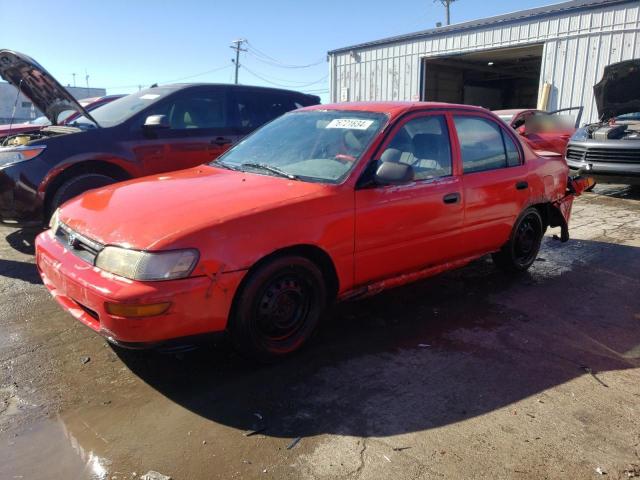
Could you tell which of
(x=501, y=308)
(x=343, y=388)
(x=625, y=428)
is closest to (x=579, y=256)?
(x=501, y=308)

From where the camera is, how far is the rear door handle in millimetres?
3855

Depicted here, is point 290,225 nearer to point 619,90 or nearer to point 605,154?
point 605,154

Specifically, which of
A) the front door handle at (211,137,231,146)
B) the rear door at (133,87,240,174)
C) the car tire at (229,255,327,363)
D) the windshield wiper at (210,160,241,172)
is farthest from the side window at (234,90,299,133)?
the car tire at (229,255,327,363)

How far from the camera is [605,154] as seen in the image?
29.2ft

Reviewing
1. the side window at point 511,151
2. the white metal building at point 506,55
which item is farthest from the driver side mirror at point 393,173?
the white metal building at point 506,55

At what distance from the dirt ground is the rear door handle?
2.92 feet

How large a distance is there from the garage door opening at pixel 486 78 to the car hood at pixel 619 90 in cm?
682

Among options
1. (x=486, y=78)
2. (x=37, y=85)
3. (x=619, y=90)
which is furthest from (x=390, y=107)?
(x=486, y=78)

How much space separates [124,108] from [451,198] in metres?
4.09

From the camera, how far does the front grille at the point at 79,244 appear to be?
2840 millimetres

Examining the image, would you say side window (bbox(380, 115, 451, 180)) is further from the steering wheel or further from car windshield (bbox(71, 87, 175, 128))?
car windshield (bbox(71, 87, 175, 128))

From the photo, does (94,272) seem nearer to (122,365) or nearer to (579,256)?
(122,365)

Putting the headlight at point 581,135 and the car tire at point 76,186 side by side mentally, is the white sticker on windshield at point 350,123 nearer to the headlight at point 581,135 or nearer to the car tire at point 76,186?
the car tire at point 76,186

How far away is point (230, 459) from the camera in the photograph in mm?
2316
